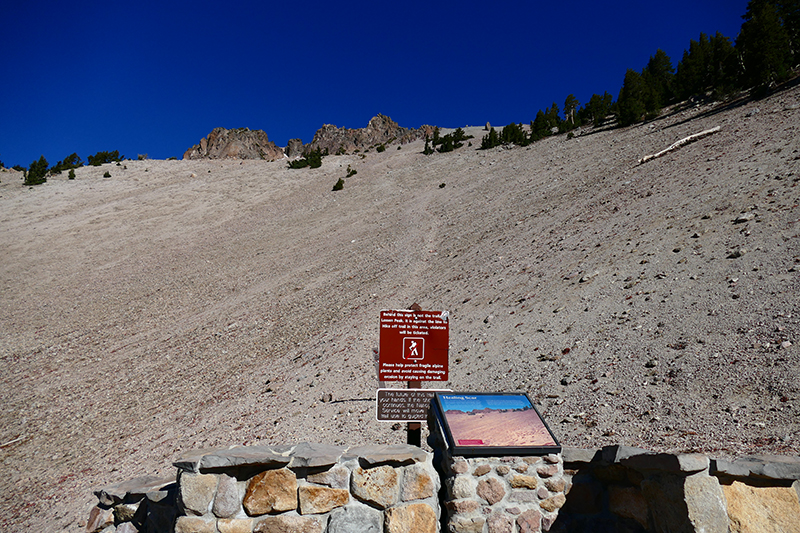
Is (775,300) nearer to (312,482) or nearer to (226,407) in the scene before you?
(312,482)

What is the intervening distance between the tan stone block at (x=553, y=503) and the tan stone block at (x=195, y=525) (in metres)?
3.46

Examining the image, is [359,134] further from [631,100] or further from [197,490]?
[197,490]

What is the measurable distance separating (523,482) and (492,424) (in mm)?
657

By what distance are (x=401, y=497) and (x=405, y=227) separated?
890 inches

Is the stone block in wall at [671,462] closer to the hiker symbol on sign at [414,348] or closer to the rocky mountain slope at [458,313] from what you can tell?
the rocky mountain slope at [458,313]

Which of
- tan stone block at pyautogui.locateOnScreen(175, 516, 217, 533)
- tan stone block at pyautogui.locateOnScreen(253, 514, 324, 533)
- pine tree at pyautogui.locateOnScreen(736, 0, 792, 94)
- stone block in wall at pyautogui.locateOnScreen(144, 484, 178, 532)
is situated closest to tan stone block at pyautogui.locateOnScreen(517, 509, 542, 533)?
tan stone block at pyautogui.locateOnScreen(253, 514, 324, 533)

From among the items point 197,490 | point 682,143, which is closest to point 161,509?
point 197,490

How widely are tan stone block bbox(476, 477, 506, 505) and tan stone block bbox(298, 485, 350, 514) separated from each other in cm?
143

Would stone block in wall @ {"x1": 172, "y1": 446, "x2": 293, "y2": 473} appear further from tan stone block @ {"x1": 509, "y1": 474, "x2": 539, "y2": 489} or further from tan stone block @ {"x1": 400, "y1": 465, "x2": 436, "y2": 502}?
tan stone block @ {"x1": 509, "y1": 474, "x2": 539, "y2": 489}

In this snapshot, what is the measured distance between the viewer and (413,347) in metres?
6.52

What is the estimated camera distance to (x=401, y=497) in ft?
15.7

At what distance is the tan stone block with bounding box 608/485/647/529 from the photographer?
15.2ft

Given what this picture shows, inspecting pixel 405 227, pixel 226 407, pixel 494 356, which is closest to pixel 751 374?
pixel 494 356

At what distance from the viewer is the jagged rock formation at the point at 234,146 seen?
292 feet
